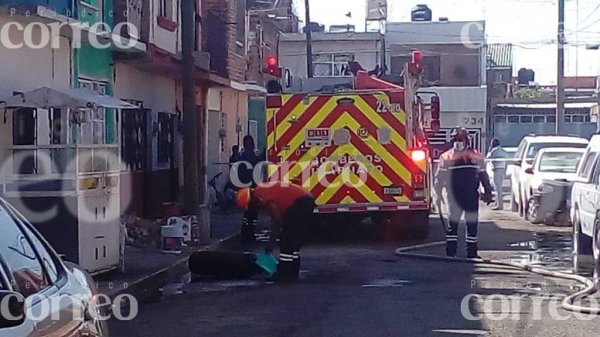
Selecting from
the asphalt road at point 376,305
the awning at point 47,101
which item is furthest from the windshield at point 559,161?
the awning at point 47,101

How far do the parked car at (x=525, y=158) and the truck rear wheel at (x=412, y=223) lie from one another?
516cm

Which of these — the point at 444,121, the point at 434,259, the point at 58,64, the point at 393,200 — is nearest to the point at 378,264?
the point at 434,259

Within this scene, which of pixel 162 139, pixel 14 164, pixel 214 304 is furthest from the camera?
pixel 162 139

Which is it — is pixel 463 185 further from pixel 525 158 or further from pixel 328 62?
pixel 328 62

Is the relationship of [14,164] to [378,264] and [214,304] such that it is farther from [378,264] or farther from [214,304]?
[378,264]

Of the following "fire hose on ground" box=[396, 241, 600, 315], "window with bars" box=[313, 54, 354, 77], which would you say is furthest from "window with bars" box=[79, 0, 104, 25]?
"window with bars" box=[313, 54, 354, 77]

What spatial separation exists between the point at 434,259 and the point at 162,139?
28.0 ft

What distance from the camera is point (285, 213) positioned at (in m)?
14.1

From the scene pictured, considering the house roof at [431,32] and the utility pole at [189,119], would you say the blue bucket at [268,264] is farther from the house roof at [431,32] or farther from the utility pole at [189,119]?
the house roof at [431,32]

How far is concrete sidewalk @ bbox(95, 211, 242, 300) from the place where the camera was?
1317 centimetres

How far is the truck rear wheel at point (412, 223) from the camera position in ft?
65.7

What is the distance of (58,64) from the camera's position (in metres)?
16.6

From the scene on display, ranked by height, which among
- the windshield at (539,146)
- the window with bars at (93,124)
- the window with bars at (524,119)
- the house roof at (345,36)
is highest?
the house roof at (345,36)

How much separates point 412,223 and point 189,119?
4.43 m
